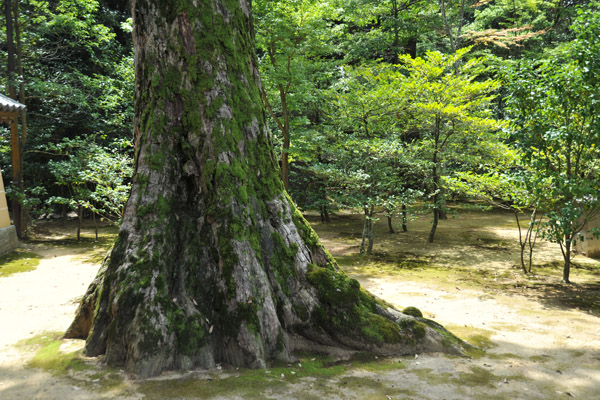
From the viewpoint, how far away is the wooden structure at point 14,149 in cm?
912

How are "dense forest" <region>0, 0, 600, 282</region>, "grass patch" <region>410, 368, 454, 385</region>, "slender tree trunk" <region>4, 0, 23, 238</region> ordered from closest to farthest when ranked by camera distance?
1. "grass patch" <region>410, 368, 454, 385</region>
2. "dense forest" <region>0, 0, 600, 282</region>
3. "slender tree trunk" <region>4, 0, 23, 238</region>

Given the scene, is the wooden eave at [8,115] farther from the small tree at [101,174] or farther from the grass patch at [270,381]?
the grass patch at [270,381]

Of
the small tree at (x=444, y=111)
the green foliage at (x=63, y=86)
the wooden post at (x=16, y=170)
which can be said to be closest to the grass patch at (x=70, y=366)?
the green foliage at (x=63, y=86)

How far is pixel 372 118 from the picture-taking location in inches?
419

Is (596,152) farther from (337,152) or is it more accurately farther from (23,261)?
(23,261)

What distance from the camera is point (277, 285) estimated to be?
3561mm

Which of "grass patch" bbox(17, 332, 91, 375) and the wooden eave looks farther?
the wooden eave

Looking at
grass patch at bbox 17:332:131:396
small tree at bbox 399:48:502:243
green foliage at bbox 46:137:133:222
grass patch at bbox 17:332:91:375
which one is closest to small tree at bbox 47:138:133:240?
green foliage at bbox 46:137:133:222

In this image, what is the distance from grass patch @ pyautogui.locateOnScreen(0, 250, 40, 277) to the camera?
25.8 feet

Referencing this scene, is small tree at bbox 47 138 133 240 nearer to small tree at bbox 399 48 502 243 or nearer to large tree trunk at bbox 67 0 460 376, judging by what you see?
large tree trunk at bbox 67 0 460 376

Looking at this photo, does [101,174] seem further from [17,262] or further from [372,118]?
[372,118]

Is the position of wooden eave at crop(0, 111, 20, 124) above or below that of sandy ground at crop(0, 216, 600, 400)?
above

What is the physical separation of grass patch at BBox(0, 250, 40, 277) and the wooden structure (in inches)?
33.7

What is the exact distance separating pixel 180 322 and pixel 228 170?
139cm
